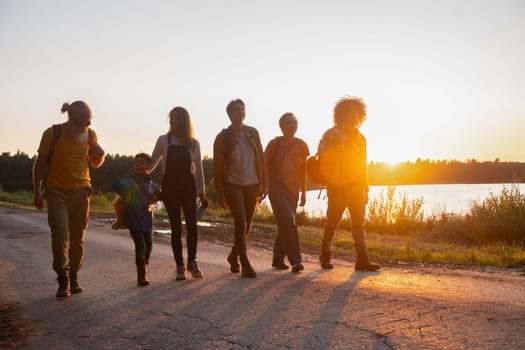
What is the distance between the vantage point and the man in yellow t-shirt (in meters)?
5.43

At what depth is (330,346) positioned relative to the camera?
3559mm

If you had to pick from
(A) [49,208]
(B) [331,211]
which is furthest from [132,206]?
(B) [331,211]

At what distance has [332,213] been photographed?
7.18m

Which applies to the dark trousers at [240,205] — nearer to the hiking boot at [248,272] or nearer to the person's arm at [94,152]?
the hiking boot at [248,272]

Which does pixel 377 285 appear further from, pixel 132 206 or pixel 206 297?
pixel 132 206

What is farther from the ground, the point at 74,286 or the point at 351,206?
the point at 351,206

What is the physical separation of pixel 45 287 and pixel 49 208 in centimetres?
117

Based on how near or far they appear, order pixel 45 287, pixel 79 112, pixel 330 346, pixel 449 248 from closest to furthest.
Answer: pixel 330 346 → pixel 79 112 → pixel 45 287 → pixel 449 248

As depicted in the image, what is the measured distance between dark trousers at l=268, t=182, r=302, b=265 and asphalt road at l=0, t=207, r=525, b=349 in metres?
0.31

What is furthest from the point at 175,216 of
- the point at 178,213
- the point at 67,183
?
the point at 67,183

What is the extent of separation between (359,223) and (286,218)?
1.04m

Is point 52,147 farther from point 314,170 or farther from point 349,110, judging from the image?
point 349,110

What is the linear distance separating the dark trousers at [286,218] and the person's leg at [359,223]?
0.79m

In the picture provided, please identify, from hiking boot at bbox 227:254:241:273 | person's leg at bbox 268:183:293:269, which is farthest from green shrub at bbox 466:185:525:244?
hiking boot at bbox 227:254:241:273
